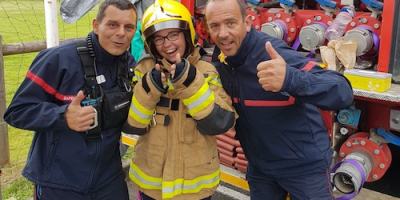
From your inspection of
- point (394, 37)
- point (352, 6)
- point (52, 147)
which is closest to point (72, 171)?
point (52, 147)

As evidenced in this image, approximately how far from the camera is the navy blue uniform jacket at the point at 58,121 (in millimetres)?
1927

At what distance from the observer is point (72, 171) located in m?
2.05

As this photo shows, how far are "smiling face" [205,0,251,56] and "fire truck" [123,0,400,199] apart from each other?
0.67 meters

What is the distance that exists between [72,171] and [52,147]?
0.16 metres

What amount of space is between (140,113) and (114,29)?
45 cm

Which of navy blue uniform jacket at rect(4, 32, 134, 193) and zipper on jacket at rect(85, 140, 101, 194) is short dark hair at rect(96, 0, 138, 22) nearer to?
navy blue uniform jacket at rect(4, 32, 134, 193)

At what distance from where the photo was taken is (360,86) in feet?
7.86

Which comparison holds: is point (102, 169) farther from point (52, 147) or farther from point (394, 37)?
point (394, 37)

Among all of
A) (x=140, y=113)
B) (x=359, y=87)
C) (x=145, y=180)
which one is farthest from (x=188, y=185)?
(x=359, y=87)

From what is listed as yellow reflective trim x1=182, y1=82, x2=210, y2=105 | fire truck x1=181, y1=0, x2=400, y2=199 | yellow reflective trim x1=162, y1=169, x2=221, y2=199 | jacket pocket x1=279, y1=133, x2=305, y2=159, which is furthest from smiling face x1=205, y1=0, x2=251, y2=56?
fire truck x1=181, y1=0, x2=400, y2=199

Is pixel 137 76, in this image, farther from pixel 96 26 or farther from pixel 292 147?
pixel 292 147

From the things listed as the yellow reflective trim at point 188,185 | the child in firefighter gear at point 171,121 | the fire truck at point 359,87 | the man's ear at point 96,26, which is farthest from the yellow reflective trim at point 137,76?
the fire truck at point 359,87

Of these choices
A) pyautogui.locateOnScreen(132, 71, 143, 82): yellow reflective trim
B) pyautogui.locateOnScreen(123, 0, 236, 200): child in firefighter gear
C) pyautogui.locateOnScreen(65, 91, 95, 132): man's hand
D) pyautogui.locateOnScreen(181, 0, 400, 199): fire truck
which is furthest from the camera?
pyautogui.locateOnScreen(181, 0, 400, 199): fire truck

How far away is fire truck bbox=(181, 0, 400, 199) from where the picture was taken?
2.41 meters
